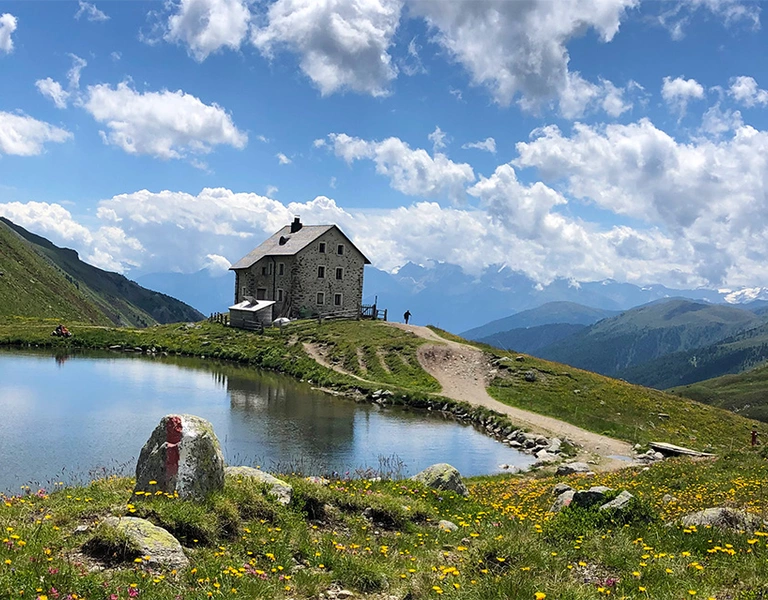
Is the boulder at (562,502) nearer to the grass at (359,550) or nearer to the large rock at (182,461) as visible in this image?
the grass at (359,550)

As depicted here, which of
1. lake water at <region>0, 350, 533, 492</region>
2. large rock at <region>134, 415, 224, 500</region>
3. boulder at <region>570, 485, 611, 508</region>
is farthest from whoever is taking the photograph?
lake water at <region>0, 350, 533, 492</region>

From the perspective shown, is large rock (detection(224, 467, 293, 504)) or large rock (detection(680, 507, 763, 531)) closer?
large rock (detection(680, 507, 763, 531))

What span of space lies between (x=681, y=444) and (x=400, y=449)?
765 inches

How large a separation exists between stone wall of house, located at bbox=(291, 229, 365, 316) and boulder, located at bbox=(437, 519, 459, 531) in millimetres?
71318

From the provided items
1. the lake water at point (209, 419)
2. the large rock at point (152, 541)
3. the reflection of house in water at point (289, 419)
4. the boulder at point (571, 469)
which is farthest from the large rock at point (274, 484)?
the boulder at point (571, 469)

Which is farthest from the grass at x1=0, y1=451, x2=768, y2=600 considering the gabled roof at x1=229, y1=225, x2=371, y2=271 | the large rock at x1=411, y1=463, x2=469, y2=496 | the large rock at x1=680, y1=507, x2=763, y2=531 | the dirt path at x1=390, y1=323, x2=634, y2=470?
the gabled roof at x1=229, y1=225, x2=371, y2=271

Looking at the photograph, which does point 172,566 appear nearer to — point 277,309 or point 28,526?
point 28,526

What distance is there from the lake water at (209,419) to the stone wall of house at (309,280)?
29.0m

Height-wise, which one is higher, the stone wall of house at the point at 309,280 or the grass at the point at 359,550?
the stone wall of house at the point at 309,280

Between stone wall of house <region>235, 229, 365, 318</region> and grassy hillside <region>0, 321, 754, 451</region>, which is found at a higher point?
stone wall of house <region>235, 229, 365, 318</region>

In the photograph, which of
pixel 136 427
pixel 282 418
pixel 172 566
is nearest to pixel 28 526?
pixel 172 566

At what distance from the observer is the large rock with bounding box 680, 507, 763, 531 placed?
39.0ft

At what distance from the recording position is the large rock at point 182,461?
1144 centimetres

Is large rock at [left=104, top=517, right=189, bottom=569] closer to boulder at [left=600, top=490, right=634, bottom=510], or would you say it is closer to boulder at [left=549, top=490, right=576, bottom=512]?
boulder at [left=600, top=490, right=634, bottom=510]
